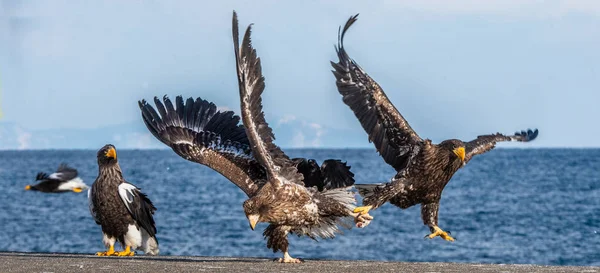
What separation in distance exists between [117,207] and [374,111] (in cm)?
349

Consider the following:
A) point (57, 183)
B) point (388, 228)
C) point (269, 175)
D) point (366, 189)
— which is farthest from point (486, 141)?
point (388, 228)

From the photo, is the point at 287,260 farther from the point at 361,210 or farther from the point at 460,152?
the point at 460,152

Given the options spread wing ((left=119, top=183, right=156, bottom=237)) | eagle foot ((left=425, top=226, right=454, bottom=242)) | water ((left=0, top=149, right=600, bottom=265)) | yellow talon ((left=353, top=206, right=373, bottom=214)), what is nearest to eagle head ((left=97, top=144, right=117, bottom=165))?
spread wing ((left=119, top=183, right=156, bottom=237))

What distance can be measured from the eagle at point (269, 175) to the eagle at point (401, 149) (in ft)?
1.63

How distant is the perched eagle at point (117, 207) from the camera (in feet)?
46.1

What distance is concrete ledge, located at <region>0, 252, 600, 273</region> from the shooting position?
11.9 meters

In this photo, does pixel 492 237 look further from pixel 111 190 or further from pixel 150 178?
pixel 150 178

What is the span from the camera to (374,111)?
45.7ft

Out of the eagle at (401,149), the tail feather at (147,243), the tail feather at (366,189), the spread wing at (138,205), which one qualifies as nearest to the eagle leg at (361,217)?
the eagle at (401,149)

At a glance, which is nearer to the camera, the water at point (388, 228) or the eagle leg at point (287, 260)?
the eagle leg at point (287, 260)

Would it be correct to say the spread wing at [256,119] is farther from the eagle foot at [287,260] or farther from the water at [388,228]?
the water at [388,228]

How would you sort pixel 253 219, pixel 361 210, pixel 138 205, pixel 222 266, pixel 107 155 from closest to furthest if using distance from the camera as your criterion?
pixel 253 219
pixel 222 266
pixel 361 210
pixel 107 155
pixel 138 205

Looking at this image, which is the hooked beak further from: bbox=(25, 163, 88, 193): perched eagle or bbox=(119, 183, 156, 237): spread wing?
bbox=(25, 163, 88, 193): perched eagle

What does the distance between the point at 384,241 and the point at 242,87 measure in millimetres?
29886
